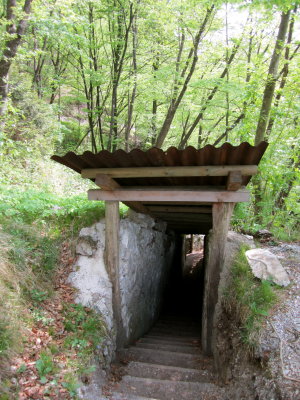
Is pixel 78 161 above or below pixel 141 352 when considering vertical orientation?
above

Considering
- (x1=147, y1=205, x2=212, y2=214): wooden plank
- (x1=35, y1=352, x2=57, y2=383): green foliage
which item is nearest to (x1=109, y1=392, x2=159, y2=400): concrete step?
(x1=35, y1=352, x2=57, y2=383): green foliage

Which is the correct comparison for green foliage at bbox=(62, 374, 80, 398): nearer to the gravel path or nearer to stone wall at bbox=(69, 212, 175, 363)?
stone wall at bbox=(69, 212, 175, 363)

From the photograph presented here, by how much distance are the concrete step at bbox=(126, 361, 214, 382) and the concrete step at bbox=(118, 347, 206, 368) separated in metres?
0.26

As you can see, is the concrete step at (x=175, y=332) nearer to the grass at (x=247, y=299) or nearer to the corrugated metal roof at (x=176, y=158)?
the grass at (x=247, y=299)

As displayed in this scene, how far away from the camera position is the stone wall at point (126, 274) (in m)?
4.57

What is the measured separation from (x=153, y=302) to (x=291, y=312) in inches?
189

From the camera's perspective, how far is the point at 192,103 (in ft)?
33.8

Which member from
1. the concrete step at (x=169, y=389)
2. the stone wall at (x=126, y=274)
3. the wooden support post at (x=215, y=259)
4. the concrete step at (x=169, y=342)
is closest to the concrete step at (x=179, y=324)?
the stone wall at (x=126, y=274)

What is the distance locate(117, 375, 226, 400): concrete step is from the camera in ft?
12.5

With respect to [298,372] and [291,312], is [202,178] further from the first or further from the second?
[298,372]

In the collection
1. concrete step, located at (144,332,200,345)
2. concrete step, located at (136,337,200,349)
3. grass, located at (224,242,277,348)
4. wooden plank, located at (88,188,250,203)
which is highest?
wooden plank, located at (88,188,250,203)

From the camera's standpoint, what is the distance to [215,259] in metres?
4.57

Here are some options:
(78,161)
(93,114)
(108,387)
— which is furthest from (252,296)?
(93,114)

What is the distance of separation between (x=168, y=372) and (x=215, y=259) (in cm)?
196
